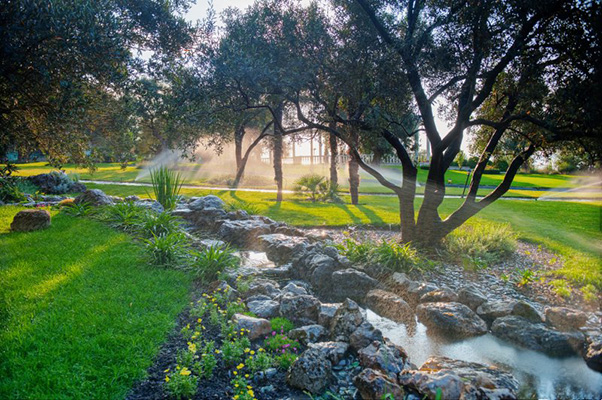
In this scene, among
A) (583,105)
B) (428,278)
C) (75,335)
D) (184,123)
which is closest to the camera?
(75,335)

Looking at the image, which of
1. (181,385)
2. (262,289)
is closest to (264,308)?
(262,289)

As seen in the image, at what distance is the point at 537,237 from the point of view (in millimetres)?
11672

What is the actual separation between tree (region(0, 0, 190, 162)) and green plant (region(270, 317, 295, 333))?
449cm

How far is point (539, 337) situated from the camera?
5.31m

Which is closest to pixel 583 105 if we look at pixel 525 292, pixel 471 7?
pixel 471 7

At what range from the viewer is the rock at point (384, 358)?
430 cm

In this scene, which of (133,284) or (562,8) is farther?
(562,8)

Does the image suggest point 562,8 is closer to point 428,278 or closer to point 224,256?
point 428,278

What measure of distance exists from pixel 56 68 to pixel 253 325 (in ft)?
16.9

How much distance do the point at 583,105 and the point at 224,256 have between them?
7.09 meters

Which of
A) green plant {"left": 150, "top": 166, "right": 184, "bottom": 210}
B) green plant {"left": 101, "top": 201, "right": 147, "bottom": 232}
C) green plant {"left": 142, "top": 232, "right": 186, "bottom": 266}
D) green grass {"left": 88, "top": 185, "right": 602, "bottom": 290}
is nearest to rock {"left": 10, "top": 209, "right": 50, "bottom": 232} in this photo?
green plant {"left": 101, "top": 201, "right": 147, "bottom": 232}

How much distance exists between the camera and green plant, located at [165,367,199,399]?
11.8 feet

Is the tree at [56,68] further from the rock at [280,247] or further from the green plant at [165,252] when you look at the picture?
the rock at [280,247]

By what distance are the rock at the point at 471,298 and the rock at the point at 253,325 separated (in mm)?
3671
